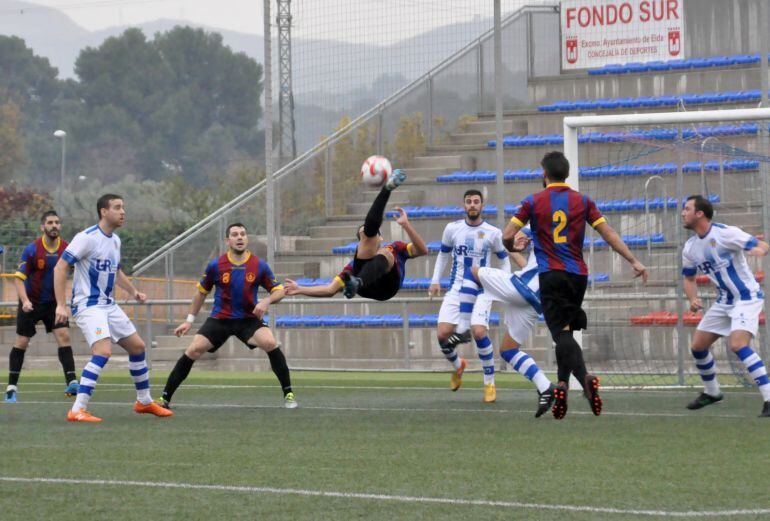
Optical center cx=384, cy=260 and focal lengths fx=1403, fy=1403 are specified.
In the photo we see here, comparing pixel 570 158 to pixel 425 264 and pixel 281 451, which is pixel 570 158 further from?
pixel 425 264

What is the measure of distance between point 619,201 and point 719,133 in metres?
1.69

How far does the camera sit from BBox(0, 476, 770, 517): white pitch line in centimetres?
678

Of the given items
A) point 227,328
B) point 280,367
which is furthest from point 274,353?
point 227,328

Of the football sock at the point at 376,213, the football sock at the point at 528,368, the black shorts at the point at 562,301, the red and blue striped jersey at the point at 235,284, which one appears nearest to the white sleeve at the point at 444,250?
the red and blue striped jersey at the point at 235,284

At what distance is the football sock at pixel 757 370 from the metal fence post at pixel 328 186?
44.6 ft

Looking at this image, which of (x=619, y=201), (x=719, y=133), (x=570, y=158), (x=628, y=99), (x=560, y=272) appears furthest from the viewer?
(x=628, y=99)

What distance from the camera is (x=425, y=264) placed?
75.2ft

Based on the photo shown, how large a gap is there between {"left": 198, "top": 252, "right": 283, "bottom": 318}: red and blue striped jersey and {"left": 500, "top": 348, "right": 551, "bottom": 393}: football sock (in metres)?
2.30

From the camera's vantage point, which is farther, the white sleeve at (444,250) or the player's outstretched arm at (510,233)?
the white sleeve at (444,250)

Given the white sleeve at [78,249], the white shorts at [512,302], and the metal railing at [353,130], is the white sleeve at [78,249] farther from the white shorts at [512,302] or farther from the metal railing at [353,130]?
the metal railing at [353,130]

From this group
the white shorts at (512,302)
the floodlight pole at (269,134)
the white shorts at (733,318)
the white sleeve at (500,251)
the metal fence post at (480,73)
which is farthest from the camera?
the metal fence post at (480,73)

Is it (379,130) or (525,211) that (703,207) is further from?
(379,130)

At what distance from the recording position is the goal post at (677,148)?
14.3 meters

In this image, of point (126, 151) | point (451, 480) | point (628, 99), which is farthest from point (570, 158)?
point (126, 151)
